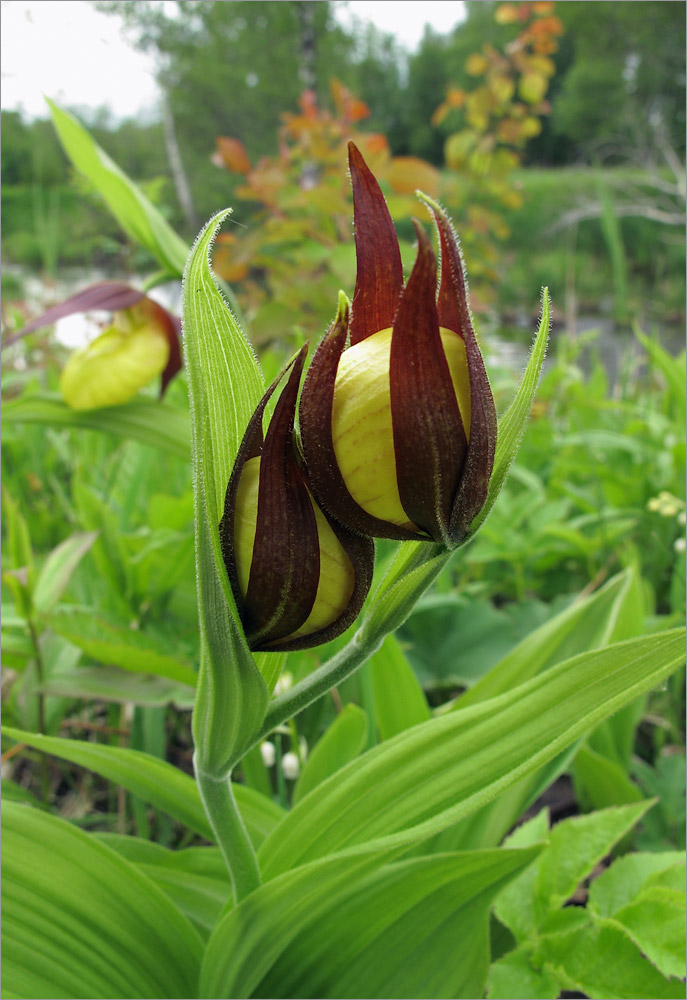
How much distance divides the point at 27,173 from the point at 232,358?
3245 millimetres

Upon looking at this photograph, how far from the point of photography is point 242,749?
0.36m

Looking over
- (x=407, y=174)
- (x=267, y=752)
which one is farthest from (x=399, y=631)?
(x=407, y=174)

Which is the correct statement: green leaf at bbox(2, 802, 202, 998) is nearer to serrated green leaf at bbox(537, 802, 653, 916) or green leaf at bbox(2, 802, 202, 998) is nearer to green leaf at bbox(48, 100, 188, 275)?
serrated green leaf at bbox(537, 802, 653, 916)

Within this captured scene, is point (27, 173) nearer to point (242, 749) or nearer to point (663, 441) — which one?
point (663, 441)

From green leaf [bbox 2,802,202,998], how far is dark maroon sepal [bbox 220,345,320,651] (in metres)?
0.27

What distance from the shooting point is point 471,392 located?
0.91ft

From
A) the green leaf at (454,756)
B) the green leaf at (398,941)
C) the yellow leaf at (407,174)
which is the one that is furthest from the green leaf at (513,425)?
the yellow leaf at (407,174)

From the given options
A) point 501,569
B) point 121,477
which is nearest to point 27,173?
point 121,477

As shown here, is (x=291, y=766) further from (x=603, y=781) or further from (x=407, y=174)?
(x=407, y=174)

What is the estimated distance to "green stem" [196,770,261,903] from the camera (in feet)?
1.27

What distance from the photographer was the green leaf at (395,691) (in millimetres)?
597

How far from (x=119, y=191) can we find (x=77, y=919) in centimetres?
83

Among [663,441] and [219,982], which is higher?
[663,441]

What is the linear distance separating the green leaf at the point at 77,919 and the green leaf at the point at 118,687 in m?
0.17
